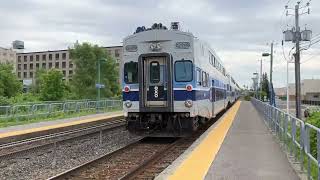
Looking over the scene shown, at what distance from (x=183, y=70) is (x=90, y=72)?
1925 inches

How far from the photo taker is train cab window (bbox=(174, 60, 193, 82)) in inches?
688

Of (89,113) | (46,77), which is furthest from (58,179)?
(46,77)

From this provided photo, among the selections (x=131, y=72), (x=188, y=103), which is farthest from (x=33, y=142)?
(x=188, y=103)

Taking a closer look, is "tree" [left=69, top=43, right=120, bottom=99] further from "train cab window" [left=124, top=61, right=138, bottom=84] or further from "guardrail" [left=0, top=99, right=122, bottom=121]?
"train cab window" [left=124, top=61, right=138, bottom=84]

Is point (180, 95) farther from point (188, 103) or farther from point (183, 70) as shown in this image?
point (183, 70)

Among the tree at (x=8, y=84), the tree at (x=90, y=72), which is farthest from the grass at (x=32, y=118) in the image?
the tree at (x=8, y=84)

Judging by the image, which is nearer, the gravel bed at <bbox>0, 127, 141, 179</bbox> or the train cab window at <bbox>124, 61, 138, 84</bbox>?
the gravel bed at <bbox>0, 127, 141, 179</bbox>

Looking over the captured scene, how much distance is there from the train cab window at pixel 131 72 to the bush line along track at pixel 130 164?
222 cm

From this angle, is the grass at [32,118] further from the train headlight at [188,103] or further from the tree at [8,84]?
the tree at [8,84]

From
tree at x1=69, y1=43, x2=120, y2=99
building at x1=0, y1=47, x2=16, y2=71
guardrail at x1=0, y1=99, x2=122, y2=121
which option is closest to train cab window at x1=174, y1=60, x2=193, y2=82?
guardrail at x1=0, y1=99, x2=122, y2=121

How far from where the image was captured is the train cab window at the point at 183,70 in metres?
17.5

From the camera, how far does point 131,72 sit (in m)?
17.9

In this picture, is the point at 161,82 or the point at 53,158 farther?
the point at 161,82

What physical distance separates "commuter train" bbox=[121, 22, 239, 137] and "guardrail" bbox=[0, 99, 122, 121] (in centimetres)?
1162
